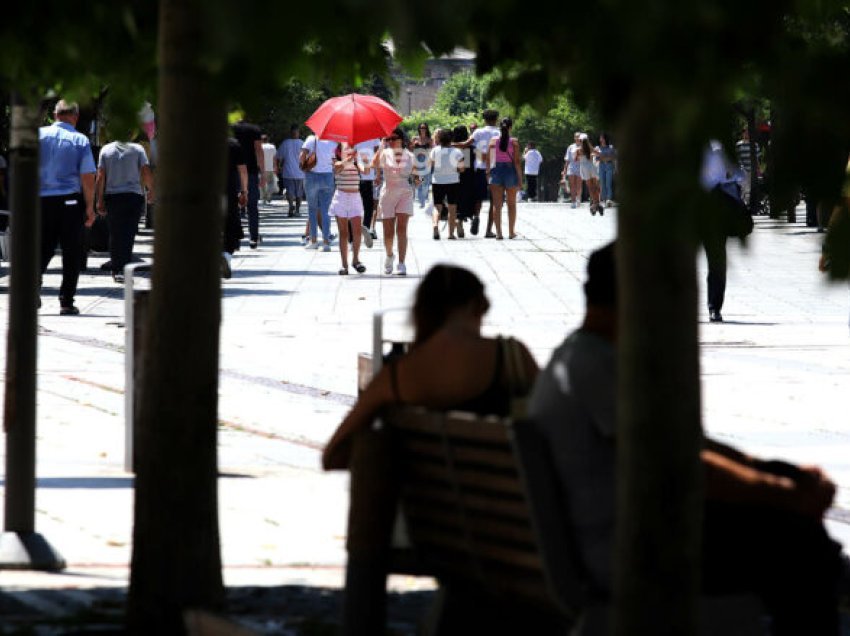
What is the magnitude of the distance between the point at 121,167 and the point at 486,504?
1592cm

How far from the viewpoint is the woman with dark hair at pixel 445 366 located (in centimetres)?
513

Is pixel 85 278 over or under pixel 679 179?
under

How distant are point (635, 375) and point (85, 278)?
20485 millimetres

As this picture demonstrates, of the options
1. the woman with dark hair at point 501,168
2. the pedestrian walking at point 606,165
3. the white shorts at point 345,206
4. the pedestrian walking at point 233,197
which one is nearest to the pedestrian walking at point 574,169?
the pedestrian walking at point 606,165

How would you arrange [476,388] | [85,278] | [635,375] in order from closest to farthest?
[635,375] → [476,388] → [85,278]

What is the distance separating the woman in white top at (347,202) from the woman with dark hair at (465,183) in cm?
889

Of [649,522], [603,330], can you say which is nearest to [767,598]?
[603,330]

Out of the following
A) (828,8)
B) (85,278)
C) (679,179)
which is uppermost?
(828,8)

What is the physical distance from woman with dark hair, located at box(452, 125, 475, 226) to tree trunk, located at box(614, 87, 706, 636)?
29333 millimetres

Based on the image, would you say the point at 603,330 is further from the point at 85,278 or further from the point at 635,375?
the point at 85,278

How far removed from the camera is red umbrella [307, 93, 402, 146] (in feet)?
84.3

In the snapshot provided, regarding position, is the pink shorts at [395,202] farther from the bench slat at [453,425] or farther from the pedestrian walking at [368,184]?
the bench slat at [453,425]

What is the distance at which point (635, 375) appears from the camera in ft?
11.2

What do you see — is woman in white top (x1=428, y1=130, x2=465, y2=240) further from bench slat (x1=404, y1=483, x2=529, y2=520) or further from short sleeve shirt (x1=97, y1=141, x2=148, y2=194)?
bench slat (x1=404, y1=483, x2=529, y2=520)
